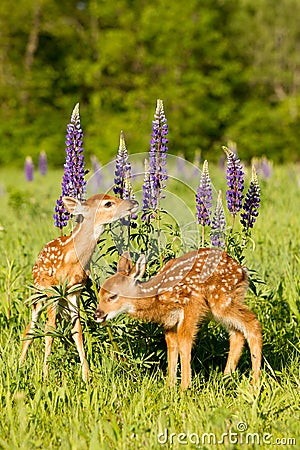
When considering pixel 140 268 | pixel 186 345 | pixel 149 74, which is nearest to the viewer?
pixel 140 268

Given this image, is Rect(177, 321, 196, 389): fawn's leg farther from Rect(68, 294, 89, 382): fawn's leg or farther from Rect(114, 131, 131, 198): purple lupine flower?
Rect(114, 131, 131, 198): purple lupine flower

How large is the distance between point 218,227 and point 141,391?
1.17 meters

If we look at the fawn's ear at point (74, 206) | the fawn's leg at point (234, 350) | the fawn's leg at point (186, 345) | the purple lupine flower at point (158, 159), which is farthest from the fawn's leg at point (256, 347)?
the fawn's ear at point (74, 206)

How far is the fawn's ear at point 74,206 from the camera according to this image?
3621 millimetres

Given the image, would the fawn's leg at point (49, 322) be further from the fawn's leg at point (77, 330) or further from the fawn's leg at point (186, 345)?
the fawn's leg at point (186, 345)

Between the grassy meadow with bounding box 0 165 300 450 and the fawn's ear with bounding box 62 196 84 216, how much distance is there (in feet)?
1.76

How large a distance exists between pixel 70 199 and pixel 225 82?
23468 millimetres

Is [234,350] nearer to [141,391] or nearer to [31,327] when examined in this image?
[141,391]

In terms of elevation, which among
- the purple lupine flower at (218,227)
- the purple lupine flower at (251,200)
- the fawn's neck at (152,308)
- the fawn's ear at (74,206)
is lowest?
the fawn's neck at (152,308)

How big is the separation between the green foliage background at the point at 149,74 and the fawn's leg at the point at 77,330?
805 inches

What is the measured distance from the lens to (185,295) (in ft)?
12.4

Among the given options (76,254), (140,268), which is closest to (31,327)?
(76,254)

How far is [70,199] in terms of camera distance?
362cm

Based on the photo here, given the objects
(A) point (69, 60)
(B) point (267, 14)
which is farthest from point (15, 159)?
(B) point (267, 14)
